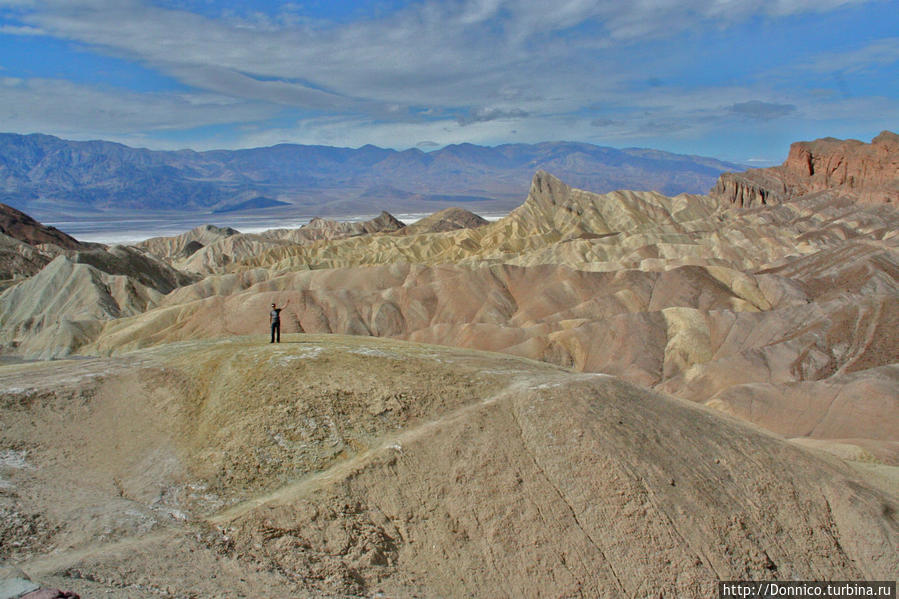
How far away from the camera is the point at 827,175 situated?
124 metres

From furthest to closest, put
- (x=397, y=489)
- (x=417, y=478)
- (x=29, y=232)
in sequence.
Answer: (x=29, y=232) < (x=417, y=478) < (x=397, y=489)

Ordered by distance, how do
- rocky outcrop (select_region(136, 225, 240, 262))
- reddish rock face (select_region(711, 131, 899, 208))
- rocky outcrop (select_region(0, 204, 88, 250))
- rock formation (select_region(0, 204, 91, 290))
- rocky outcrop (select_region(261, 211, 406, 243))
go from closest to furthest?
rock formation (select_region(0, 204, 91, 290)) → reddish rock face (select_region(711, 131, 899, 208)) → rocky outcrop (select_region(0, 204, 88, 250)) → rocky outcrop (select_region(136, 225, 240, 262)) → rocky outcrop (select_region(261, 211, 406, 243))

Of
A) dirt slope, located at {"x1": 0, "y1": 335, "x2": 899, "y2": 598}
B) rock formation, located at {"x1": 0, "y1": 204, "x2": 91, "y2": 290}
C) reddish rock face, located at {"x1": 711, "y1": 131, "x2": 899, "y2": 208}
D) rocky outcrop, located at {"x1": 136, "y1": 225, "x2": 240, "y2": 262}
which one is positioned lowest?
rocky outcrop, located at {"x1": 136, "y1": 225, "x2": 240, "y2": 262}

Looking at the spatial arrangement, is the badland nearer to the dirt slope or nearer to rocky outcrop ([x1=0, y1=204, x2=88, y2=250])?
the dirt slope

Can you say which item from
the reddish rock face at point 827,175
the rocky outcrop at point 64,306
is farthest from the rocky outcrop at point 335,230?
the rocky outcrop at point 64,306

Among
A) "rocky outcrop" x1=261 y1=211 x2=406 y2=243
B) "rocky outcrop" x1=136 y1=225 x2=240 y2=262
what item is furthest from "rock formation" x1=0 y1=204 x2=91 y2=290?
"rocky outcrop" x1=261 y1=211 x2=406 y2=243

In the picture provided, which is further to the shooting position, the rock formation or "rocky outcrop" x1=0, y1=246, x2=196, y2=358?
the rock formation

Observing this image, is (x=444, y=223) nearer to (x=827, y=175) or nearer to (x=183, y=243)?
(x=183, y=243)

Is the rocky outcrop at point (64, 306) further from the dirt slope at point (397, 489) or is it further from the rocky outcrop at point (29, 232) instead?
the rocky outcrop at point (29, 232)

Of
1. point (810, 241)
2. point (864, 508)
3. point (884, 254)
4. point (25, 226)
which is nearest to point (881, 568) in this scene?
point (864, 508)

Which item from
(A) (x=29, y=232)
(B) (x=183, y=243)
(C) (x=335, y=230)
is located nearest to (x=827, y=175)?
(C) (x=335, y=230)

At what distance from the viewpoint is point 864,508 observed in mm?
16531

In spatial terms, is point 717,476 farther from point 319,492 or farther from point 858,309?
point 858,309

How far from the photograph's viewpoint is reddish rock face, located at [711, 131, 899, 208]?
107m
